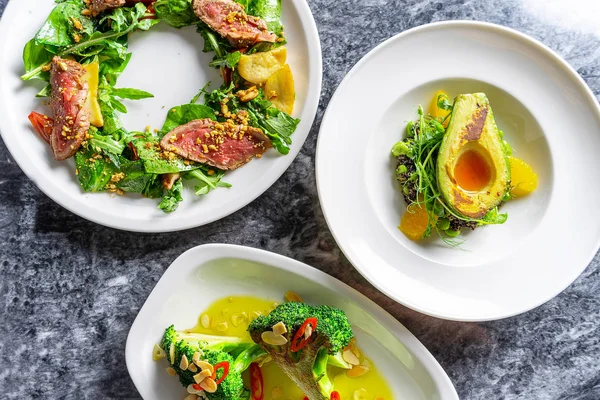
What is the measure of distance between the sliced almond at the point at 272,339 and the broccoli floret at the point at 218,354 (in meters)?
0.11

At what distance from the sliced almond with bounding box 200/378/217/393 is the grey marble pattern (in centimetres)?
48

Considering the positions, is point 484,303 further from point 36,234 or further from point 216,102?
point 36,234

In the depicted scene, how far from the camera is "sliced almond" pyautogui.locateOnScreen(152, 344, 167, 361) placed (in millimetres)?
2253

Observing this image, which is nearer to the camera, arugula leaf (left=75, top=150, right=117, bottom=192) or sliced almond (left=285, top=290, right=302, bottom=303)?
arugula leaf (left=75, top=150, right=117, bottom=192)

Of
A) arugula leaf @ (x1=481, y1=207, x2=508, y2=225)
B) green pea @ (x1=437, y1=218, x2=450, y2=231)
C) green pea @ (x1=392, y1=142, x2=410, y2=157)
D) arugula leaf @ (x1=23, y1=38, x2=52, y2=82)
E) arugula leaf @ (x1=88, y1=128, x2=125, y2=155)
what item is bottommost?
arugula leaf @ (x1=88, y1=128, x2=125, y2=155)

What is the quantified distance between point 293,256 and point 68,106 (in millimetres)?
1125

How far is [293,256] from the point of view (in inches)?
92.4

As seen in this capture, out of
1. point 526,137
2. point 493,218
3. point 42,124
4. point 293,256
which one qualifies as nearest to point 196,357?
point 293,256

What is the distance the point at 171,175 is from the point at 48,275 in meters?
0.77

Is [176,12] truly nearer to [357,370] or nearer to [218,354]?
[218,354]

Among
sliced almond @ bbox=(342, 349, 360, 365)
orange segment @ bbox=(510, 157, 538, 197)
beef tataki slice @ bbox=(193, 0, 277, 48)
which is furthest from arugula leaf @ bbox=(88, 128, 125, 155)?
orange segment @ bbox=(510, 157, 538, 197)

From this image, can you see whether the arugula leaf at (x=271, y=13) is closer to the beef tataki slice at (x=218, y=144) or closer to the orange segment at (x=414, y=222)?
the beef tataki slice at (x=218, y=144)

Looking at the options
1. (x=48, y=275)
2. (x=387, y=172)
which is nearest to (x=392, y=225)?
(x=387, y=172)

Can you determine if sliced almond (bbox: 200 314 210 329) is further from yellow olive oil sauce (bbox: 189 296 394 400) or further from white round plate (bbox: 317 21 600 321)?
white round plate (bbox: 317 21 600 321)
